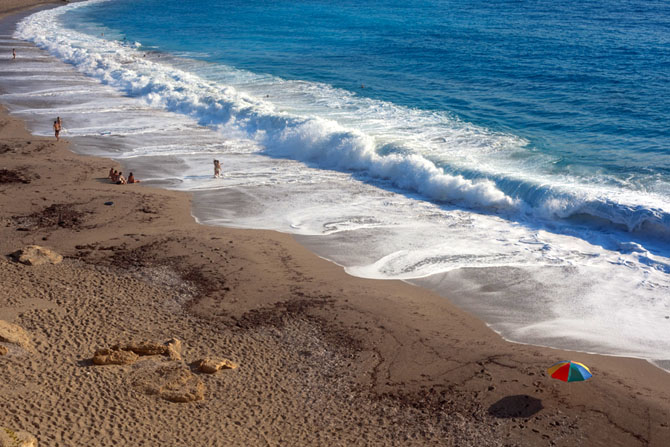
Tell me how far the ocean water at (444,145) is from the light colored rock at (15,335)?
6458 millimetres

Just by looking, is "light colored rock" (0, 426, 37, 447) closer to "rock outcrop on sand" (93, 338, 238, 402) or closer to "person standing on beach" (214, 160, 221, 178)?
"rock outcrop on sand" (93, 338, 238, 402)

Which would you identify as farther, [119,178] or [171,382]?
[119,178]

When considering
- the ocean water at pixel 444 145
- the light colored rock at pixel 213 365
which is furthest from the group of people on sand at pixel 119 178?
the light colored rock at pixel 213 365

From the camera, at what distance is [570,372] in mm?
9117

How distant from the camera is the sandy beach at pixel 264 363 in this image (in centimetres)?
852

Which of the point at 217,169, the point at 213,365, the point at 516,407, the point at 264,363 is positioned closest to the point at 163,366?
the point at 213,365

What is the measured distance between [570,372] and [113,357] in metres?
6.88

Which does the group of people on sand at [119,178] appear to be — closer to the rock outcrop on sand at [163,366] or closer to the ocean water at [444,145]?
the ocean water at [444,145]

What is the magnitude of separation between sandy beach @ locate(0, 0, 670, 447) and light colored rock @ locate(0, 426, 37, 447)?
20 centimetres

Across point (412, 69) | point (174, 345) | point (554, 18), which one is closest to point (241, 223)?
point (174, 345)

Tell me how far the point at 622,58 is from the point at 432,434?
32.4 metres

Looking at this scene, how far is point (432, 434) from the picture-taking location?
8.59 meters

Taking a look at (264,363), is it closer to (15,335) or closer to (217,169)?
(15,335)

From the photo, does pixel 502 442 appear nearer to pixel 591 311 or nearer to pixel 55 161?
pixel 591 311
